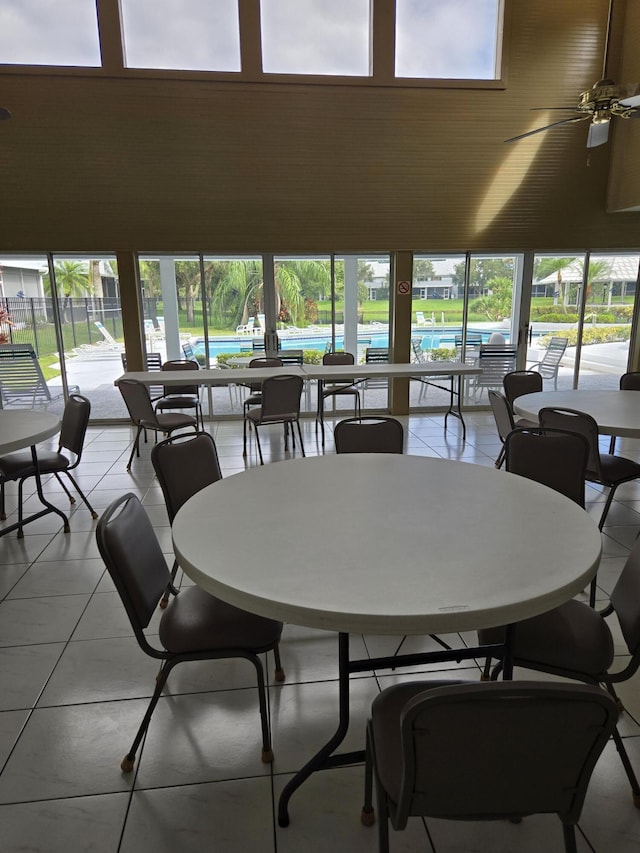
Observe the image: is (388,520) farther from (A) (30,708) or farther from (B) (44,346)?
(B) (44,346)

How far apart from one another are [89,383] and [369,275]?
4.36m

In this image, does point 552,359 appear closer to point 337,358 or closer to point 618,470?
point 337,358

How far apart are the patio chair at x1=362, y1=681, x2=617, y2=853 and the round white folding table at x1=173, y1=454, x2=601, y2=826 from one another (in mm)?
292

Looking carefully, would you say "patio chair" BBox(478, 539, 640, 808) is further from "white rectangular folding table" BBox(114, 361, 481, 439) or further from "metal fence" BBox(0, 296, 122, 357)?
"metal fence" BBox(0, 296, 122, 357)

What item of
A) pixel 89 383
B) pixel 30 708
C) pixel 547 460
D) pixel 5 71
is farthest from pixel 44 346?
pixel 547 460

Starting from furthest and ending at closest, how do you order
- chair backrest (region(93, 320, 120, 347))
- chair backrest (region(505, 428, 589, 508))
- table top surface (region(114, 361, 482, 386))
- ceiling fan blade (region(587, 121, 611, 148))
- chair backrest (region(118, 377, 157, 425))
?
chair backrest (region(93, 320, 120, 347)), table top surface (region(114, 361, 482, 386)), chair backrest (region(118, 377, 157, 425)), ceiling fan blade (region(587, 121, 611, 148)), chair backrest (region(505, 428, 589, 508))

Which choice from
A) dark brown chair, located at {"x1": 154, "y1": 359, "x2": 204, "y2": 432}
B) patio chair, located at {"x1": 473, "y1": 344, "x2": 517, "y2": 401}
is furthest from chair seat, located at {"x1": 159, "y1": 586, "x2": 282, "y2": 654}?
patio chair, located at {"x1": 473, "y1": 344, "x2": 517, "y2": 401}

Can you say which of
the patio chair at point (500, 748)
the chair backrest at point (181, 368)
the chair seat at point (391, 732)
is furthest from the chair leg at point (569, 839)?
the chair backrest at point (181, 368)

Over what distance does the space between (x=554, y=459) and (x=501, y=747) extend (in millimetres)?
1946

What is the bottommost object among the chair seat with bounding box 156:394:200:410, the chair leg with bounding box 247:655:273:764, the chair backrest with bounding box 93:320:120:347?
the chair leg with bounding box 247:655:273:764

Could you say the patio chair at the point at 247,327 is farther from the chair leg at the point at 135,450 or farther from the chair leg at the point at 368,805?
the chair leg at the point at 368,805

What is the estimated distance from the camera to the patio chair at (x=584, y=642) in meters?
1.67

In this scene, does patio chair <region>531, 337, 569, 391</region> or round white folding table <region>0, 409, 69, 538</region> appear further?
patio chair <region>531, 337, 569, 391</region>

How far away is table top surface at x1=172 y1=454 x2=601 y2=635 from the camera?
4.51 ft
